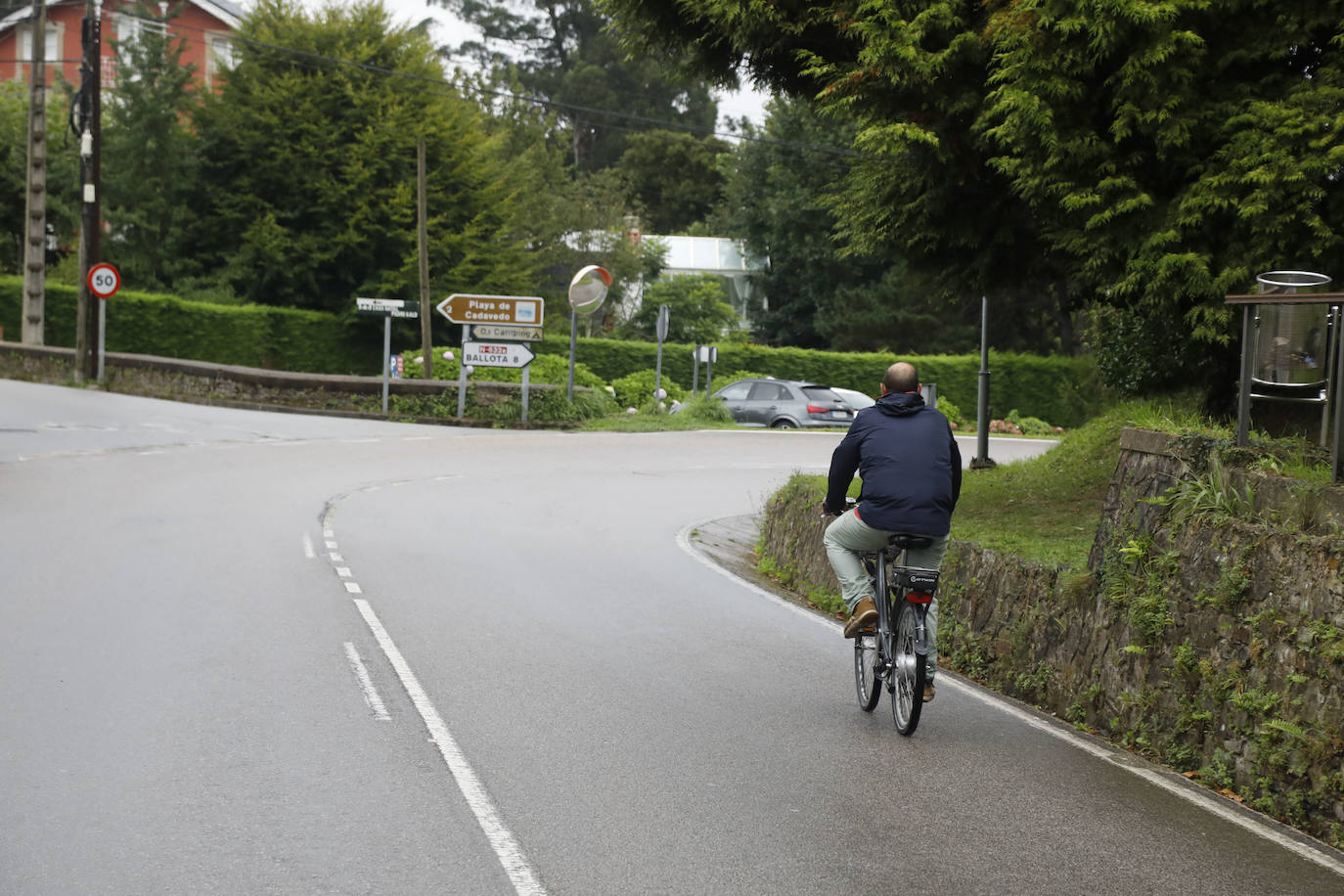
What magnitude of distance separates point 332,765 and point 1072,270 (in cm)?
834

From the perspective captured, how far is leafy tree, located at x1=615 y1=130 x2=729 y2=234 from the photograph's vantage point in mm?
72875

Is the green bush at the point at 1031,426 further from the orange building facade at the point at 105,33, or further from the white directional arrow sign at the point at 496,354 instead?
the orange building facade at the point at 105,33

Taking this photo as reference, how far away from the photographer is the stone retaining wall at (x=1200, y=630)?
20.8 feet

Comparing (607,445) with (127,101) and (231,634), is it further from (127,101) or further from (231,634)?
(127,101)

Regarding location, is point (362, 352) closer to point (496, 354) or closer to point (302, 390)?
point (302, 390)

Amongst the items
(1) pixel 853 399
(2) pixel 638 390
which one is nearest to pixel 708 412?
(2) pixel 638 390

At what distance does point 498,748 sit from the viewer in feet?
22.6

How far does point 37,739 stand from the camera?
671cm

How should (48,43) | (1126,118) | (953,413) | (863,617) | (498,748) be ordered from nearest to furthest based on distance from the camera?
1. (498,748)
2. (863,617)
3. (1126,118)
4. (953,413)
5. (48,43)

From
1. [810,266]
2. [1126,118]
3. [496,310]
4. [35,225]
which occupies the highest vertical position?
[810,266]

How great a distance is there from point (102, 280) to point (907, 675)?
99.1 ft

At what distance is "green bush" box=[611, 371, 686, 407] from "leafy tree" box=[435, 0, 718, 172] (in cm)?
3380

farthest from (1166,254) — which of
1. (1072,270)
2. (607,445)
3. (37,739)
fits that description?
(607,445)

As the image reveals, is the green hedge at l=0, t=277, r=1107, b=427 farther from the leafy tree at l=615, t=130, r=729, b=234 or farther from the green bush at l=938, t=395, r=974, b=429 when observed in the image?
the leafy tree at l=615, t=130, r=729, b=234
